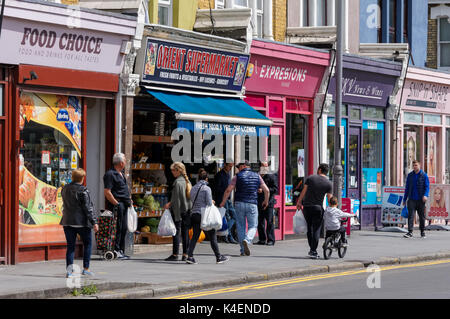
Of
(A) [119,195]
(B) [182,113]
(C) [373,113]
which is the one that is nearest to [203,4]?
(B) [182,113]

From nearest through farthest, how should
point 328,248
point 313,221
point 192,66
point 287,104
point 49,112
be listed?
1. point 49,112
2. point 328,248
3. point 313,221
4. point 192,66
5. point 287,104

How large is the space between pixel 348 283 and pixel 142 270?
132 inches

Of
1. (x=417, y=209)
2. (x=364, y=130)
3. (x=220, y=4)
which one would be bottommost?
(x=417, y=209)

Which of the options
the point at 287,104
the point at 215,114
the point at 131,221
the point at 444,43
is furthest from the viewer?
the point at 444,43

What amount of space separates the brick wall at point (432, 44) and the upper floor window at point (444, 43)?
0.15 m

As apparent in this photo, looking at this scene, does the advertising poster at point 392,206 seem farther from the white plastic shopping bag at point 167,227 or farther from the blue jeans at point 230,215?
the white plastic shopping bag at point 167,227

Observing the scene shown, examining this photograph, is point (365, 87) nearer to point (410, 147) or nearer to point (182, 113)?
point (410, 147)

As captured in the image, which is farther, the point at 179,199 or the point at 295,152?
the point at 295,152

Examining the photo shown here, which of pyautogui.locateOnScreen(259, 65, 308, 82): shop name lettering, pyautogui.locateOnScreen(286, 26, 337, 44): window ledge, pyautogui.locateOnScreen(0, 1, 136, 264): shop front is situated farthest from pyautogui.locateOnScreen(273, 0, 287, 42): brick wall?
pyautogui.locateOnScreen(0, 1, 136, 264): shop front

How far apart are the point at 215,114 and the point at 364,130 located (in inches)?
345

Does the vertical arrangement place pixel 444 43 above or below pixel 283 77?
above

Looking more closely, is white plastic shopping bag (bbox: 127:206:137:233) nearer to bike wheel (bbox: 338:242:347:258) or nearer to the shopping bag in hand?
bike wheel (bbox: 338:242:347:258)

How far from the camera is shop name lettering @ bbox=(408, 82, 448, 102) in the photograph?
3041cm

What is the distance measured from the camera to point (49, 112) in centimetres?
1839
